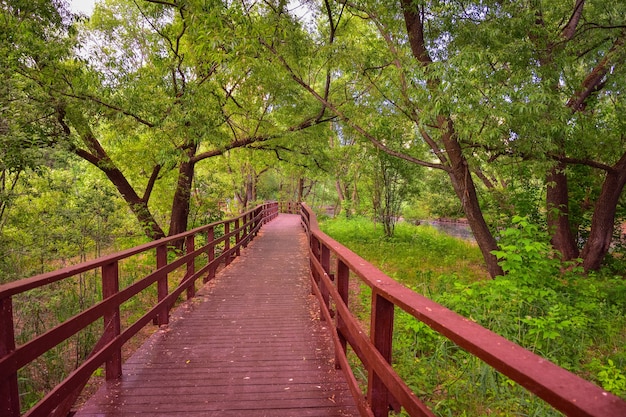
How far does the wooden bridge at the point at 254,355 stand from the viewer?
1278mm

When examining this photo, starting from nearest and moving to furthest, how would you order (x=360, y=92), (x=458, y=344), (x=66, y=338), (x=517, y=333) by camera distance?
(x=458, y=344)
(x=66, y=338)
(x=517, y=333)
(x=360, y=92)

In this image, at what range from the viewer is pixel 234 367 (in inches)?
138

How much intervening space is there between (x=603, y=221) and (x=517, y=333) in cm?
603

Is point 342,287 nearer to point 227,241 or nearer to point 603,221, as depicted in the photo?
point 227,241

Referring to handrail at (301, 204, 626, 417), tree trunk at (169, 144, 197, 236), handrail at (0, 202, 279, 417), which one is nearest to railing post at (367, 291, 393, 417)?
handrail at (301, 204, 626, 417)

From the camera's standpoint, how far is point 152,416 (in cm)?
269

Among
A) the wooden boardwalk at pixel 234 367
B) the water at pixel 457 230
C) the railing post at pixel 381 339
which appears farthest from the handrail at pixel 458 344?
the water at pixel 457 230

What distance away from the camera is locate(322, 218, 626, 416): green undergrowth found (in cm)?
339

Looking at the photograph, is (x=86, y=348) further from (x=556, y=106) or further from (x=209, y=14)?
(x=556, y=106)

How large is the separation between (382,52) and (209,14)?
423 cm

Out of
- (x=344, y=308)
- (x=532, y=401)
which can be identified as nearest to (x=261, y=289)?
(x=344, y=308)

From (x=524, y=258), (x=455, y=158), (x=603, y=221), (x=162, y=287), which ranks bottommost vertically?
(x=162, y=287)

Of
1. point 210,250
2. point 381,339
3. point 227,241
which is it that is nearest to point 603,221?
point 227,241

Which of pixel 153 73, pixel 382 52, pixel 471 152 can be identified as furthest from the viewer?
pixel 153 73
